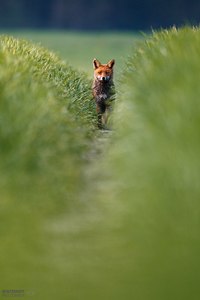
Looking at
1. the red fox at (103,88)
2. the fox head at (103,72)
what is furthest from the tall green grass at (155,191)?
the fox head at (103,72)

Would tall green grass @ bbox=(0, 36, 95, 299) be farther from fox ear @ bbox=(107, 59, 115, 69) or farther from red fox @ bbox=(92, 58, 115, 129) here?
fox ear @ bbox=(107, 59, 115, 69)

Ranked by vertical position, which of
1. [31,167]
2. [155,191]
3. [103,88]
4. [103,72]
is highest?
[103,72]

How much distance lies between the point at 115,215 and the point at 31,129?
125 cm

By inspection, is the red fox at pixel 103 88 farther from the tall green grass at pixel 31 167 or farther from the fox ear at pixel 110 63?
the tall green grass at pixel 31 167

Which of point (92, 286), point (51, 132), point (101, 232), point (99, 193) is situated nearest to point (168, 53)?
point (51, 132)

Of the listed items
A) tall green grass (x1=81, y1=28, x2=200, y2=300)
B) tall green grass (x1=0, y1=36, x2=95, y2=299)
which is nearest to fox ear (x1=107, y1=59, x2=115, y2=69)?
tall green grass (x1=0, y1=36, x2=95, y2=299)

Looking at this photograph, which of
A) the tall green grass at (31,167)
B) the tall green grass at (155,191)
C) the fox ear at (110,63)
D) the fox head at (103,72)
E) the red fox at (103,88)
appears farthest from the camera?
the fox ear at (110,63)

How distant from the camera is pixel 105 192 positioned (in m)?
5.91

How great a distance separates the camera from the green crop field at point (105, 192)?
482cm

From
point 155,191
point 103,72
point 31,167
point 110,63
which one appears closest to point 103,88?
point 103,72

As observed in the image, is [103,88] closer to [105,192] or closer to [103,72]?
[103,72]

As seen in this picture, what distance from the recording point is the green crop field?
15.8ft

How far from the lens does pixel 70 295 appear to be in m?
4.65

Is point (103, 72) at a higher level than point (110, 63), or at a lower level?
lower
